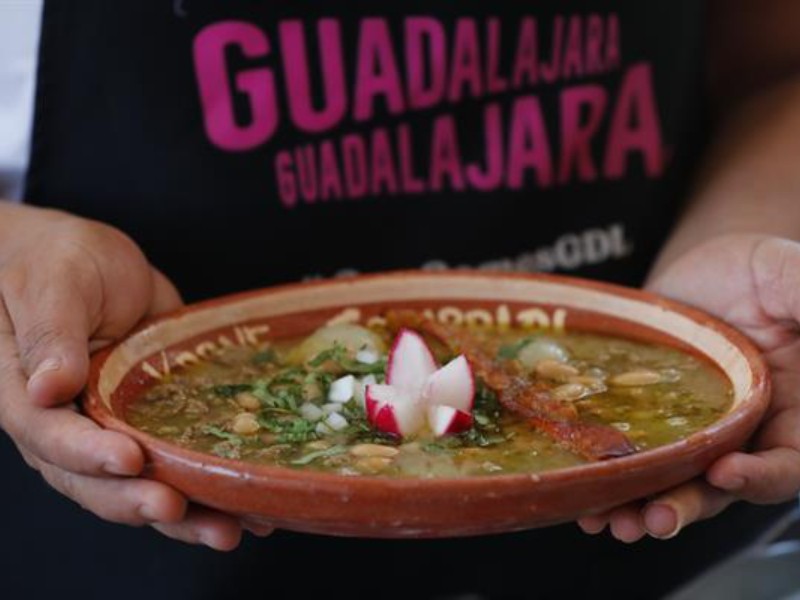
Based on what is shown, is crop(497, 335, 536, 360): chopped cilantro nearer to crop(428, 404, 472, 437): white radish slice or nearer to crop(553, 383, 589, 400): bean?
crop(553, 383, 589, 400): bean

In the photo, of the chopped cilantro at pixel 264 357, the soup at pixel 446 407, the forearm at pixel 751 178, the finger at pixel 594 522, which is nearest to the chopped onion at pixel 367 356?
the soup at pixel 446 407

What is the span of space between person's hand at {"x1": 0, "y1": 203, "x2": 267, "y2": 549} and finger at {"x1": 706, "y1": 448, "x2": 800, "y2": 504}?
1.46 feet

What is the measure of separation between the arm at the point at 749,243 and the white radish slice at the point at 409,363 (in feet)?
0.77

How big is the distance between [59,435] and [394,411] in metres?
0.31

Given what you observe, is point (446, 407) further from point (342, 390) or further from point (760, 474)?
point (760, 474)

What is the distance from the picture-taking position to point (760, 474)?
1.21m

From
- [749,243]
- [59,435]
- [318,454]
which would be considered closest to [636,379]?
[749,243]

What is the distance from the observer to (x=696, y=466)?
3.75 feet

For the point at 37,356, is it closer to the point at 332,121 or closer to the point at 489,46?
the point at 332,121

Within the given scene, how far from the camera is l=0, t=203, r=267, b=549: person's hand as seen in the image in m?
1.13

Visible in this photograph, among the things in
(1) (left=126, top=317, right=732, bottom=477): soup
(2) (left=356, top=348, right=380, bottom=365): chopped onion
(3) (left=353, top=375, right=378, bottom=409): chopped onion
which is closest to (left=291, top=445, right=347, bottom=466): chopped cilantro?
(1) (left=126, top=317, right=732, bottom=477): soup

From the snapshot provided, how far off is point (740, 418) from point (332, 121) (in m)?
0.70

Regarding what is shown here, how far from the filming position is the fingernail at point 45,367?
1.19 m

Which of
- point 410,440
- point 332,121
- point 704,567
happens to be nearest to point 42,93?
point 332,121
